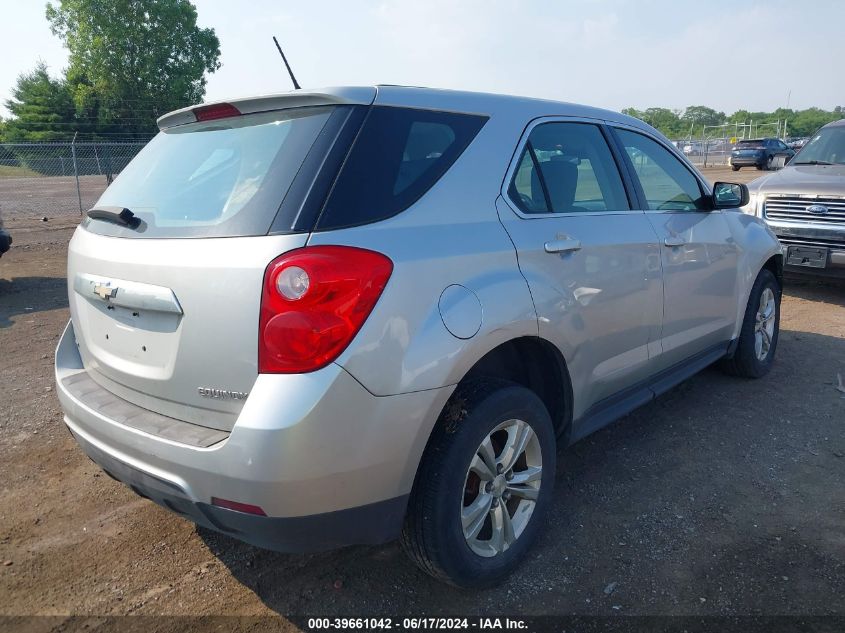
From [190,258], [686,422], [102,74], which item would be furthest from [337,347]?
[102,74]

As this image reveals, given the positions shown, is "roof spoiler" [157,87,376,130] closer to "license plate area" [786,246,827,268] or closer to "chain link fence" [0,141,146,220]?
"license plate area" [786,246,827,268]

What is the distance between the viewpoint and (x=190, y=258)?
7.25ft

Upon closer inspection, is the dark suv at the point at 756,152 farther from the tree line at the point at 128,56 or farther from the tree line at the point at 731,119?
the tree line at the point at 128,56

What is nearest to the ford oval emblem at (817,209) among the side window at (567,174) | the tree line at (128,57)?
the side window at (567,174)

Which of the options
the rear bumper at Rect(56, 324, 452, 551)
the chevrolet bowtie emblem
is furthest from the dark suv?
the chevrolet bowtie emblem

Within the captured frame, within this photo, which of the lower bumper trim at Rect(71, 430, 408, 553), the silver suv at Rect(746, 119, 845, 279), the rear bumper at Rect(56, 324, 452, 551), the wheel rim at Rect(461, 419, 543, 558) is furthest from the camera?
the silver suv at Rect(746, 119, 845, 279)

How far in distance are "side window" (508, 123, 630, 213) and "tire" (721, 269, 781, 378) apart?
1.78 m

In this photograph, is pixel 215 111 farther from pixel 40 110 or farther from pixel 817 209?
pixel 40 110

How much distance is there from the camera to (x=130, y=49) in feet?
154

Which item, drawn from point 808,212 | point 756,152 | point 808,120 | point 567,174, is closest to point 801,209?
point 808,212

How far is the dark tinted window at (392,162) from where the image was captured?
218cm

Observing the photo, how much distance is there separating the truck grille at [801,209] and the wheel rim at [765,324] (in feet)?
8.54

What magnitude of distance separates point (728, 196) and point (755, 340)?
1.16 metres

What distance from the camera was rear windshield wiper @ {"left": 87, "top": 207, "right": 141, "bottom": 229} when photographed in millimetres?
2539
